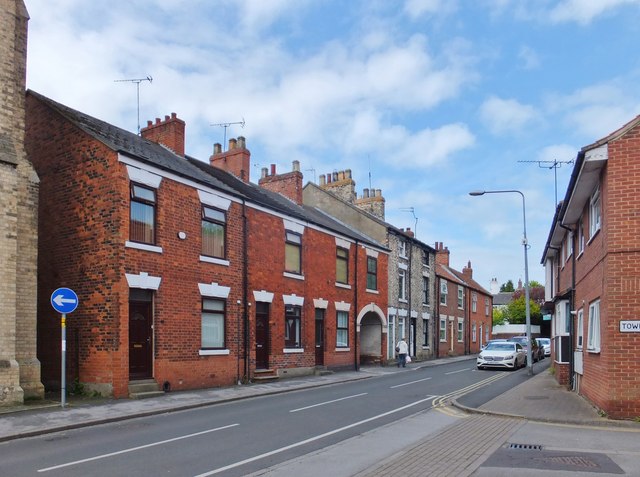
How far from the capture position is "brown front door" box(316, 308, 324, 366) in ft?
86.1

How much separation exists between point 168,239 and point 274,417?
23.9 ft

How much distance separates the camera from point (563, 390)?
17891 mm

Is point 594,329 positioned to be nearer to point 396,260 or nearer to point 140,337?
point 140,337

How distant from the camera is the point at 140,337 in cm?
1678

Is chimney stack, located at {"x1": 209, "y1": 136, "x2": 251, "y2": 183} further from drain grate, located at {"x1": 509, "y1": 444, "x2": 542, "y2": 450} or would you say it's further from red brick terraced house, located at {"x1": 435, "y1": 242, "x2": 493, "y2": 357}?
drain grate, located at {"x1": 509, "y1": 444, "x2": 542, "y2": 450}

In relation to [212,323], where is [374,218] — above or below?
above

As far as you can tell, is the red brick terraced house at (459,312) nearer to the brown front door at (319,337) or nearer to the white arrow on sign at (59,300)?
the brown front door at (319,337)

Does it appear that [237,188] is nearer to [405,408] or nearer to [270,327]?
[270,327]

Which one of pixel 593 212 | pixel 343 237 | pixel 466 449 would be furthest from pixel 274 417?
pixel 343 237

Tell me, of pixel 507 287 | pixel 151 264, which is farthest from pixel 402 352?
pixel 507 287

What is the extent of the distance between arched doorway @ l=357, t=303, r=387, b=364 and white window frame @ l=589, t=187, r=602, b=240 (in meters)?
18.4

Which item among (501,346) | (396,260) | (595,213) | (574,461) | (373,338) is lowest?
(501,346)

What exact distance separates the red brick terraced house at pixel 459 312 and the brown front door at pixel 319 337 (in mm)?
16573

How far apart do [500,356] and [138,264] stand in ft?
64.4
